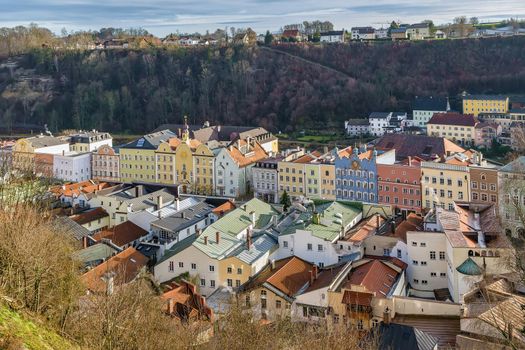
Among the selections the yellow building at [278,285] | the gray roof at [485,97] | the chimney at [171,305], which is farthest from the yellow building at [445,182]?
the gray roof at [485,97]

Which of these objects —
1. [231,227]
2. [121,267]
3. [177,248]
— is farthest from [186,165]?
[121,267]

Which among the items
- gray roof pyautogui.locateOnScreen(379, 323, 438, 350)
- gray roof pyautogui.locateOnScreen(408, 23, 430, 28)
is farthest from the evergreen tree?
gray roof pyautogui.locateOnScreen(379, 323, 438, 350)

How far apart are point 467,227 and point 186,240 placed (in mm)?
11962

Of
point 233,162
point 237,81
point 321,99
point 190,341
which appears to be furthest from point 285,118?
point 190,341

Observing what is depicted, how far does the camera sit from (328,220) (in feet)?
86.7

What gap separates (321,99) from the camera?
7619 cm

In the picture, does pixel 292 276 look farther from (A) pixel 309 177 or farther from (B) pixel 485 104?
(B) pixel 485 104

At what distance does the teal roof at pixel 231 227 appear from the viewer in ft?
79.8

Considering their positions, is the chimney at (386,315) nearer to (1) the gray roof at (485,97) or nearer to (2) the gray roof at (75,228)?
(2) the gray roof at (75,228)

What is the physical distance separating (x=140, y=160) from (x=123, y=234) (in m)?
18.6

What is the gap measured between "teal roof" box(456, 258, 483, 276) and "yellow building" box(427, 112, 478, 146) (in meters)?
38.1

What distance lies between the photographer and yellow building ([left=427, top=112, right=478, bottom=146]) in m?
56.6

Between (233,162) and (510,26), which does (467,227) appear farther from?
(510,26)

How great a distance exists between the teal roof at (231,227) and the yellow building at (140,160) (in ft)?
57.2
